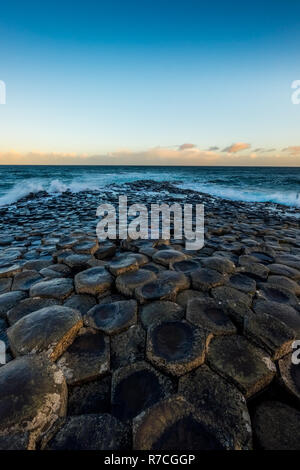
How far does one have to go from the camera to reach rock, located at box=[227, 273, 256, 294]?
247 centimetres

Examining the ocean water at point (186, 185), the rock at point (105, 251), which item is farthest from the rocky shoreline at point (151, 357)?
the ocean water at point (186, 185)

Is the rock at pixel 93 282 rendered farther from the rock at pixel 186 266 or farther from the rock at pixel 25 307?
the rock at pixel 186 266

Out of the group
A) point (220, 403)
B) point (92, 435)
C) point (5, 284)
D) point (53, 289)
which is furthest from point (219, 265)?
point (5, 284)

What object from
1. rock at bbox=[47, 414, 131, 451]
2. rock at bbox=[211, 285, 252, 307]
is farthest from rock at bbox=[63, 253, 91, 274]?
rock at bbox=[47, 414, 131, 451]

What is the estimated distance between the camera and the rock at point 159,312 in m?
1.98

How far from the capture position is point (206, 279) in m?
2.58

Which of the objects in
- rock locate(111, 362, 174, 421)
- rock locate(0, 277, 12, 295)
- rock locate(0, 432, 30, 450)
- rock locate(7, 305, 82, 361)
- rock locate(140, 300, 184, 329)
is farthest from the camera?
rock locate(0, 277, 12, 295)

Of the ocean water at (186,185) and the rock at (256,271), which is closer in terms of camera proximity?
the rock at (256,271)

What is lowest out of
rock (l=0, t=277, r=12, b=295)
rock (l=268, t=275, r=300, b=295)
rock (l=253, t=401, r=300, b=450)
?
rock (l=253, t=401, r=300, b=450)

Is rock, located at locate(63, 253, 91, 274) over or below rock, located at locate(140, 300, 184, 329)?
over

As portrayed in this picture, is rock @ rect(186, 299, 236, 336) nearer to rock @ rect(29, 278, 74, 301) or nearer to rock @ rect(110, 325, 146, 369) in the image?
rock @ rect(110, 325, 146, 369)

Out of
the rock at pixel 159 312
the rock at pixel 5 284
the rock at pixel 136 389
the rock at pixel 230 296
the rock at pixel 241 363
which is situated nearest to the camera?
the rock at pixel 136 389

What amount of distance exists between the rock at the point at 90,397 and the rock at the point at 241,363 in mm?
788

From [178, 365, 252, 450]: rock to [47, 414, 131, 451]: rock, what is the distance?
17.1 inches
